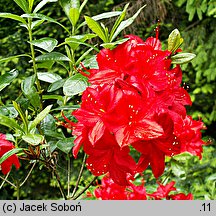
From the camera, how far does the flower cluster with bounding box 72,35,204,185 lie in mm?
757

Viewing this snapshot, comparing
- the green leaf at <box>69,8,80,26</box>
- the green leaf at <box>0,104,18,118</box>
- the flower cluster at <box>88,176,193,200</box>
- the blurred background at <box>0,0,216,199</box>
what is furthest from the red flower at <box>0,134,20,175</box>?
the blurred background at <box>0,0,216,199</box>

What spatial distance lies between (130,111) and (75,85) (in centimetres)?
15

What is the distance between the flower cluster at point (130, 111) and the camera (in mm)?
757

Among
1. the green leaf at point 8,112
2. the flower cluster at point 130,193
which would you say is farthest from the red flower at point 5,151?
the flower cluster at point 130,193

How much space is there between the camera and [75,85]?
870mm

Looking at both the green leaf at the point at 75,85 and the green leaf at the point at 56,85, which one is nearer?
the green leaf at the point at 75,85

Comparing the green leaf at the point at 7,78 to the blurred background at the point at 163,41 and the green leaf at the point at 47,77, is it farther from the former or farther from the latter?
the blurred background at the point at 163,41

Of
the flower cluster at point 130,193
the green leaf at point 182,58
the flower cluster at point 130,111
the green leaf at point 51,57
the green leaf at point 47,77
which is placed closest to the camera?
the flower cluster at point 130,111

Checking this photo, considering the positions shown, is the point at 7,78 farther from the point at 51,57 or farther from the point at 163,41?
the point at 163,41

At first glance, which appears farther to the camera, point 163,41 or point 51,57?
point 163,41

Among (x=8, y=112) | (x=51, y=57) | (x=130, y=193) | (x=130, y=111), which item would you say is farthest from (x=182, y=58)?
(x=130, y=193)

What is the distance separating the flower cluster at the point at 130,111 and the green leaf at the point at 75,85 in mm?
31

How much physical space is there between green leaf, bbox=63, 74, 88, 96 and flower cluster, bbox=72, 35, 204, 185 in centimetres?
3

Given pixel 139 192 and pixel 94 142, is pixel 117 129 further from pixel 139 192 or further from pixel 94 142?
pixel 139 192
